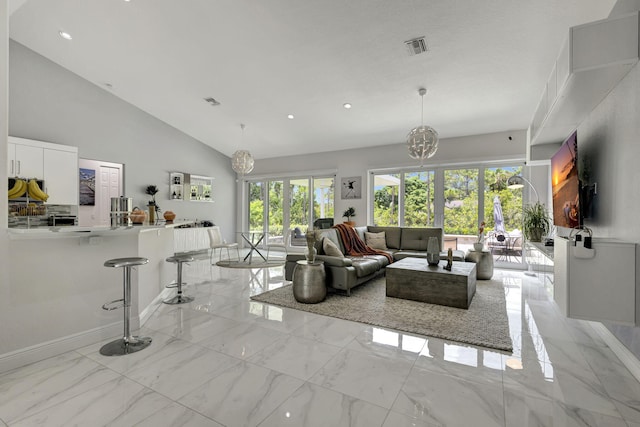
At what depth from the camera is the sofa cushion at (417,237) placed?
18.3ft

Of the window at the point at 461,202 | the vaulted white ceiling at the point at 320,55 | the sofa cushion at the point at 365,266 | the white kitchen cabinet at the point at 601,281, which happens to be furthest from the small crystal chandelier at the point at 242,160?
the white kitchen cabinet at the point at 601,281

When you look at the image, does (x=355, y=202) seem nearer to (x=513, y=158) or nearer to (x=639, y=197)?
(x=513, y=158)

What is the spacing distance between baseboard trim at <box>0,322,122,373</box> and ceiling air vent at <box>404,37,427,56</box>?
4294 millimetres

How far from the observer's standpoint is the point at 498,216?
19.1ft

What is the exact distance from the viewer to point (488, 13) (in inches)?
119

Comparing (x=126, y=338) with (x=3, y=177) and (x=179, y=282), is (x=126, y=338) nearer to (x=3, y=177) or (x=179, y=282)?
(x=179, y=282)

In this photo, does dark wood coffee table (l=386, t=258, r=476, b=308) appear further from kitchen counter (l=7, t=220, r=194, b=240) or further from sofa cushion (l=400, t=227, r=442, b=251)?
kitchen counter (l=7, t=220, r=194, b=240)

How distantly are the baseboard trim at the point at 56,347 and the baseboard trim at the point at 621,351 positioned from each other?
13.3ft

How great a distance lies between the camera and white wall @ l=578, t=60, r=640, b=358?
2.10 metres

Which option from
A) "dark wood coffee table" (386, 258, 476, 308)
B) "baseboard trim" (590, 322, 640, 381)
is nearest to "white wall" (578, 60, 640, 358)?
"baseboard trim" (590, 322, 640, 381)

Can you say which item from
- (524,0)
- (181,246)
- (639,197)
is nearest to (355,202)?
(181,246)

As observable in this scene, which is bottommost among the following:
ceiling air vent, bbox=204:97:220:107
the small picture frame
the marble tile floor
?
the marble tile floor

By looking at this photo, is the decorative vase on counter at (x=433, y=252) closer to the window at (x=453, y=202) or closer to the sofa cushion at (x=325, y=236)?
the sofa cushion at (x=325, y=236)

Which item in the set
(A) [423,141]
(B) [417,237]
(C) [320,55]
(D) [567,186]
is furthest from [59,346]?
→ (B) [417,237]
